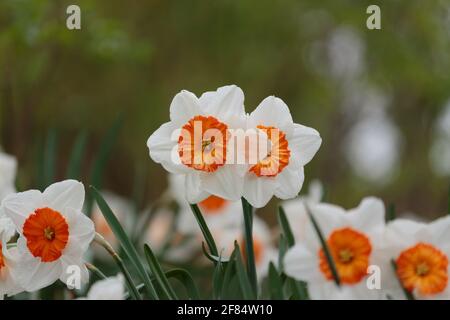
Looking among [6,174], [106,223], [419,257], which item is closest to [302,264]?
[419,257]

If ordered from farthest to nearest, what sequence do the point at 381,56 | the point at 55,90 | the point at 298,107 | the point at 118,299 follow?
the point at 298,107, the point at 55,90, the point at 381,56, the point at 118,299

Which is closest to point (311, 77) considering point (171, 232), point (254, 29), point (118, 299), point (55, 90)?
point (254, 29)

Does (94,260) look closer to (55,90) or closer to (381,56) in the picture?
(381,56)

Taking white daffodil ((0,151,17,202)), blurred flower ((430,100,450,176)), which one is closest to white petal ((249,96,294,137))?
white daffodil ((0,151,17,202))

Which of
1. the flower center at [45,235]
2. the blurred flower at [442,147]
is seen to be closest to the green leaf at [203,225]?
the flower center at [45,235]

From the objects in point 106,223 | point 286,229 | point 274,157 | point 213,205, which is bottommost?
point 106,223

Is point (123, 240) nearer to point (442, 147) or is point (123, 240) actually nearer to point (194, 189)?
point (194, 189)
